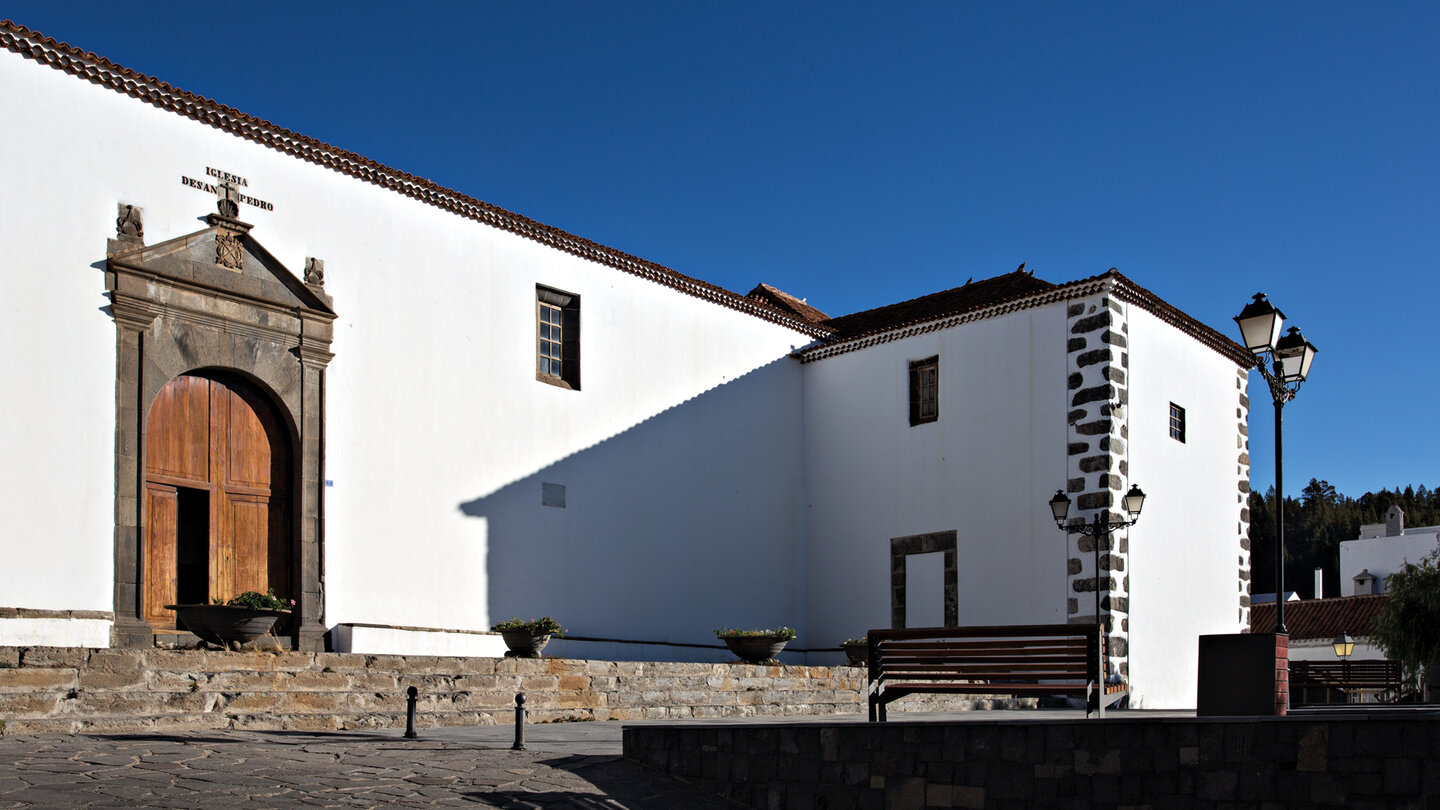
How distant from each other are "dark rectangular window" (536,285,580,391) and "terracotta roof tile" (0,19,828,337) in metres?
0.64

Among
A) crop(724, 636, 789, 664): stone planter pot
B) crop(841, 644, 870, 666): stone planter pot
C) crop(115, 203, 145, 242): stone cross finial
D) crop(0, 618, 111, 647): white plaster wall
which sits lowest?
crop(841, 644, 870, 666): stone planter pot

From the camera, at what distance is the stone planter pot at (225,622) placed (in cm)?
1128

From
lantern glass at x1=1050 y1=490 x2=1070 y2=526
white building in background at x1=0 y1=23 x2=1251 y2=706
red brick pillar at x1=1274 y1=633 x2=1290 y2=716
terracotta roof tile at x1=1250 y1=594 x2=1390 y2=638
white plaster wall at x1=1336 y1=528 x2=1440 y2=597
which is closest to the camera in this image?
red brick pillar at x1=1274 y1=633 x2=1290 y2=716

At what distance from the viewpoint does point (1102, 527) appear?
1542cm

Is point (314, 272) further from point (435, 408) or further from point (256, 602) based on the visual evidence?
point (256, 602)

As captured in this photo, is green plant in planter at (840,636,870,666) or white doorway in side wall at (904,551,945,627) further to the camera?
white doorway in side wall at (904,551,945,627)

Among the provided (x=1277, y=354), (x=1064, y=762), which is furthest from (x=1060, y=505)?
(x=1064, y=762)

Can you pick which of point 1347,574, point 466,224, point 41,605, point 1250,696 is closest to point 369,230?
point 466,224

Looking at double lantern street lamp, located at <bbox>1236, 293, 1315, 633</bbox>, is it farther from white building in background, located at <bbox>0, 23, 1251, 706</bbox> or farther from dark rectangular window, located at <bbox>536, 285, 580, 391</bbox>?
dark rectangular window, located at <bbox>536, 285, 580, 391</bbox>

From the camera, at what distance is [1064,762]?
7.65 m

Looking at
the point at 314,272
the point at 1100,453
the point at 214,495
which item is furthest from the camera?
the point at 1100,453

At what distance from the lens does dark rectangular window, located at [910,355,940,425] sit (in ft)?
60.2

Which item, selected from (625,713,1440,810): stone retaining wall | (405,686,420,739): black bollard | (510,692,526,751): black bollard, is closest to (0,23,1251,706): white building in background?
(405,686,420,739): black bollard

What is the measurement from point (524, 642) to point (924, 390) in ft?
23.7
